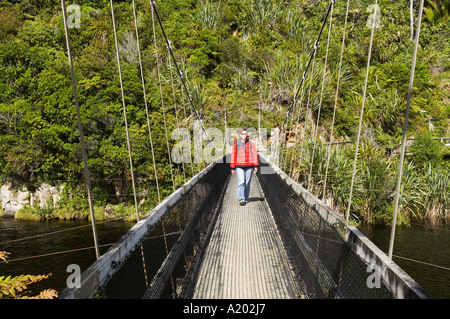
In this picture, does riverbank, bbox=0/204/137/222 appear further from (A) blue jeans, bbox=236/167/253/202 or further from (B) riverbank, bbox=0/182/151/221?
(A) blue jeans, bbox=236/167/253/202

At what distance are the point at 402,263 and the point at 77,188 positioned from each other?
1538cm

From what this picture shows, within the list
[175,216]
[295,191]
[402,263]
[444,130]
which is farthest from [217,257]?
[444,130]

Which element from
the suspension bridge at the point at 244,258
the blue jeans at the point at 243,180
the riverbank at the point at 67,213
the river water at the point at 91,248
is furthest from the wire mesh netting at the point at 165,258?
the riverbank at the point at 67,213

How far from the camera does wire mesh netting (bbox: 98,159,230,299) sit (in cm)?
153

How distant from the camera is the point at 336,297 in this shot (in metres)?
1.71

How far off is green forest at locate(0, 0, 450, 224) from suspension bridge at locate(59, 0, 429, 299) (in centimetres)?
795

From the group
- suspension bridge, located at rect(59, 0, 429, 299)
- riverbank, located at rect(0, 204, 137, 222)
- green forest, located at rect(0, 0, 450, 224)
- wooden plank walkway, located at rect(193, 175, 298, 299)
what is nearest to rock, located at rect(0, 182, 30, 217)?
green forest, located at rect(0, 0, 450, 224)

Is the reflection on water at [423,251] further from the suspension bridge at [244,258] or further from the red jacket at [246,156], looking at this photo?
the suspension bridge at [244,258]

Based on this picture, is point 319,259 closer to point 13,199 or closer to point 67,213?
point 67,213

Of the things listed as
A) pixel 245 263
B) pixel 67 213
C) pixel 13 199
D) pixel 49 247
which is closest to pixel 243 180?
pixel 245 263

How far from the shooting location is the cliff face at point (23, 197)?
57.4 feet

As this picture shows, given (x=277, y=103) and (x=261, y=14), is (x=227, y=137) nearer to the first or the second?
(x=277, y=103)

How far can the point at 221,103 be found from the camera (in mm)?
20188

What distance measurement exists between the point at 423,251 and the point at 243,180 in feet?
27.2
